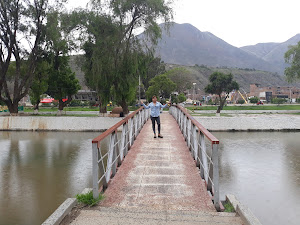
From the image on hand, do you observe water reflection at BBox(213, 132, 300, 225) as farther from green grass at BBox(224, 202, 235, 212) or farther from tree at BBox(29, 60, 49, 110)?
tree at BBox(29, 60, 49, 110)

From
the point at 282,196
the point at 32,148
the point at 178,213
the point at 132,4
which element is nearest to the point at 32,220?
the point at 178,213

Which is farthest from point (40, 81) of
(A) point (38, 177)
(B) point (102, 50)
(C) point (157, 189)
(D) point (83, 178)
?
(C) point (157, 189)

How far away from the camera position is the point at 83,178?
879cm

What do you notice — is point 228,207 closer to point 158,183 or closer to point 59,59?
point 158,183

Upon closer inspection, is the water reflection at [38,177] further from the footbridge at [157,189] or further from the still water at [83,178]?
the footbridge at [157,189]

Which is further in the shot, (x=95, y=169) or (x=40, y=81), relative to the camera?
(x=40, y=81)

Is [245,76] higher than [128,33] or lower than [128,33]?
higher

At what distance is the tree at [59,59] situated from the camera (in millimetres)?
23531

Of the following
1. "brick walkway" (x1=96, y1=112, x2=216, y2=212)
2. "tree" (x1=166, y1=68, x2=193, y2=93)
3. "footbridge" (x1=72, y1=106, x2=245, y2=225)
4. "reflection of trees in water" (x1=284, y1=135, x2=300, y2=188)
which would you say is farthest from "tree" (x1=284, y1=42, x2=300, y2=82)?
"footbridge" (x1=72, y1=106, x2=245, y2=225)

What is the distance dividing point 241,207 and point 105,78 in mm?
18731

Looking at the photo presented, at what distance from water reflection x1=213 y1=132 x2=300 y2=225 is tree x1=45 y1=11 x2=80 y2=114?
1666 centimetres

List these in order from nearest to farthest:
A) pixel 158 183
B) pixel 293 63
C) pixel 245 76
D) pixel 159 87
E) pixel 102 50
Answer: pixel 158 183, pixel 102 50, pixel 293 63, pixel 159 87, pixel 245 76

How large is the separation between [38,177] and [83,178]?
4.81 ft

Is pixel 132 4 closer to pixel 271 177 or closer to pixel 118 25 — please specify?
pixel 118 25
